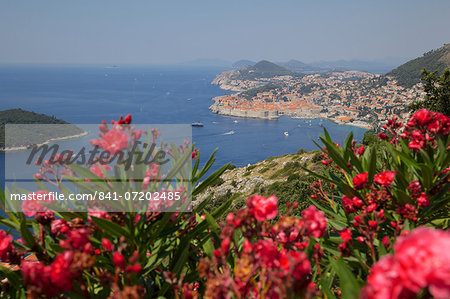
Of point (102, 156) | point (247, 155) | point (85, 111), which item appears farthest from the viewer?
point (85, 111)

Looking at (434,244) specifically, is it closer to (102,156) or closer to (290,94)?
(102,156)

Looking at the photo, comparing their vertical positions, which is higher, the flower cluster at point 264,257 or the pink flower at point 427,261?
the pink flower at point 427,261

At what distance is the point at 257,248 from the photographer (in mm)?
688

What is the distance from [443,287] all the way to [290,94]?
82.3 m

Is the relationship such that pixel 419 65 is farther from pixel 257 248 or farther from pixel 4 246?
pixel 4 246

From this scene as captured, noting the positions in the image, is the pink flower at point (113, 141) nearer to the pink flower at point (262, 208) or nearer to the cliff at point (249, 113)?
the pink flower at point (262, 208)

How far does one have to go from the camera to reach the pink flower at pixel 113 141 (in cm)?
81

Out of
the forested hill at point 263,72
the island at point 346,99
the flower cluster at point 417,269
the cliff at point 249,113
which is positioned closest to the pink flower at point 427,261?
the flower cluster at point 417,269

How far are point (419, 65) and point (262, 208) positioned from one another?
8155cm

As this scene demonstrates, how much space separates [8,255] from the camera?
0.83 metres

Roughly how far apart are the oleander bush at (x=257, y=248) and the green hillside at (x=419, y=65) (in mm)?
67880

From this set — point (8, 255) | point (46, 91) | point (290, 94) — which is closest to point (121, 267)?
point (8, 255)

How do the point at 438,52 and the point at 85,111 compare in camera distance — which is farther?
the point at 438,52

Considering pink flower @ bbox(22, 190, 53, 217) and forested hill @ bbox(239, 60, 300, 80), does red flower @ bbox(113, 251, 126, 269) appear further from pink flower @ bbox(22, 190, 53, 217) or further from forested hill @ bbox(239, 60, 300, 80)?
forested hill @ bbox(239, 60, 300, 80)
